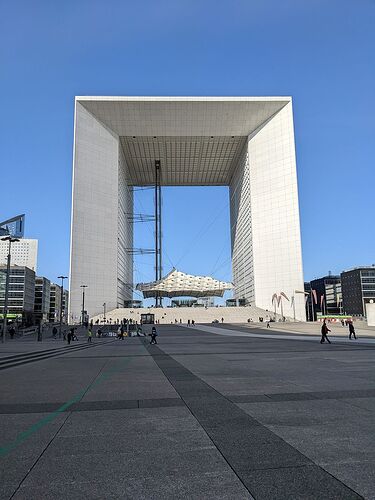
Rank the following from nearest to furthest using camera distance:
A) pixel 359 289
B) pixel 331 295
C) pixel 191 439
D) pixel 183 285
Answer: pixel 191 439 → pixel 183 285 → pixel 359 289 → pixel 331 295

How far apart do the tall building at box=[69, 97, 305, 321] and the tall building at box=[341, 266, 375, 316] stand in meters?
68.0

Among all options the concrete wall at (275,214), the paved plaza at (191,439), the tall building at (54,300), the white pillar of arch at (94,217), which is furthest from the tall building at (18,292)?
the paved plaza at (191,439)

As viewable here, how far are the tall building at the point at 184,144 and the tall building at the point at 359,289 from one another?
67981 mm

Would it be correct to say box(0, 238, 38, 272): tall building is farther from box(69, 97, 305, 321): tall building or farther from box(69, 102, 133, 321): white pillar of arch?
box(69, 102, 133, 321): white pillar of arch

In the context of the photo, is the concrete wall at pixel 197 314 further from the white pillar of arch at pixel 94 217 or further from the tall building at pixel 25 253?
the tall building at pixel 25 253

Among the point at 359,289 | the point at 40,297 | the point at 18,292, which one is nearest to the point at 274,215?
the point at 359,289

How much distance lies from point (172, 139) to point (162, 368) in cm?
8750

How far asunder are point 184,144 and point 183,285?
3521 centimetres

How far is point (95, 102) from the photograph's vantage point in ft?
290

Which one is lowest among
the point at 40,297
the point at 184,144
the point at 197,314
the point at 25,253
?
the point at 197,314

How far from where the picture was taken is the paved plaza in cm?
379

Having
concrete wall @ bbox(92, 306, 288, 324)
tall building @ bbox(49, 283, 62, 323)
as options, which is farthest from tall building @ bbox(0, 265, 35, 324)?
tall building @ bbox(49, 283, 62, 323)

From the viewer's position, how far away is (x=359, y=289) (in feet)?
490

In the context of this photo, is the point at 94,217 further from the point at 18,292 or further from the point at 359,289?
the point at 359,289
